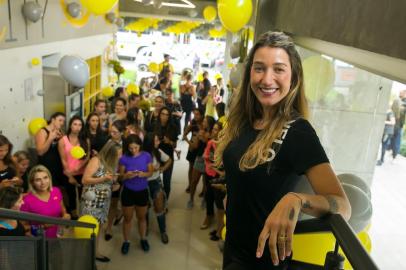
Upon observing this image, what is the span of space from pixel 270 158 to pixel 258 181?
0.30 feet

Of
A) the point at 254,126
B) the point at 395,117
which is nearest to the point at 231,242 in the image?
the point at 254,126

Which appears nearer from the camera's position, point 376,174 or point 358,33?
point 358,33

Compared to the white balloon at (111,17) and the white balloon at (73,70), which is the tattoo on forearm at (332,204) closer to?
the white balloon at (73,70)

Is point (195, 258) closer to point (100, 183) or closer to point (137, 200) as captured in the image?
point (137, 200)

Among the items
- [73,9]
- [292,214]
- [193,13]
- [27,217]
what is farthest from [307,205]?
[193,13]

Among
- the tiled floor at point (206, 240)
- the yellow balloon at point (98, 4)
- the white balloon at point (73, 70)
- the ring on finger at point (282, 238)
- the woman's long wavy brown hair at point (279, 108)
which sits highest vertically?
the yellow balloon at point (98, 4)

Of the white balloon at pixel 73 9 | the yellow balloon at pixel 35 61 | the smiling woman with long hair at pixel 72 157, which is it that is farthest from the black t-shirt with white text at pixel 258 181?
the white balloon at pixel 73 9

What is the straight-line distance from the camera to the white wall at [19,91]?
14.8 ft

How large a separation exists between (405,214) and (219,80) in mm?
6120

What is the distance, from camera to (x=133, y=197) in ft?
13.7

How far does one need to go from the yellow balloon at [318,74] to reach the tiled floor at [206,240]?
1.23 m

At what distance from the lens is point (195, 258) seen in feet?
14.4

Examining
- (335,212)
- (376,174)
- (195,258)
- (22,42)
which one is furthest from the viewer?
(22,42)

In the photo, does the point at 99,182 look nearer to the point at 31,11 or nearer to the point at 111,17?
the point at 31,11
